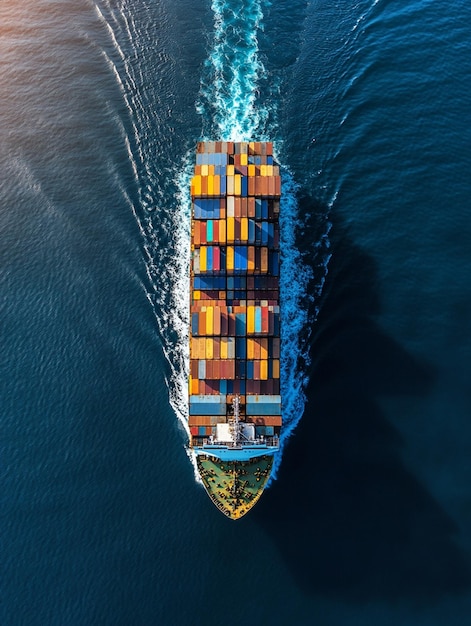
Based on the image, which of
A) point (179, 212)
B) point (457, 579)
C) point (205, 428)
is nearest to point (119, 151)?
point (179, 212)

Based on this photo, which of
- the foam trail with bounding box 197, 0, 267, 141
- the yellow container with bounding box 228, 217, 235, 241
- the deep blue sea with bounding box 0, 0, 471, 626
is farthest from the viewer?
the foam trail with bounding box 197, 0, 267, 141

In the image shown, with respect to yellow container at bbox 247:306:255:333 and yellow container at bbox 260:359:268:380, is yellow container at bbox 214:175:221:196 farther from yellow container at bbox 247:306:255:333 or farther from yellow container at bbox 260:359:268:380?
yellow container at bbox 260:359:268:380

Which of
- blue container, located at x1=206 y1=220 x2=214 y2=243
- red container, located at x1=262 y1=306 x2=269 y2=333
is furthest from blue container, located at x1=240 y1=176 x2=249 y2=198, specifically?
red container, located at x1=262 y1=306 x2=269 y2=333

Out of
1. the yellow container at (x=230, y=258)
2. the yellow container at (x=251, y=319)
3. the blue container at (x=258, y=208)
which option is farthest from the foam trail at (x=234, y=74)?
the yellow container at (x=251, y=319)

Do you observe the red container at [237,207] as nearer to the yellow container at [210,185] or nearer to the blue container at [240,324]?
the yellow container at [210,185]

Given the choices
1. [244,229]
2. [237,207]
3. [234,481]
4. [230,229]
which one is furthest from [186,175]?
[234,481]

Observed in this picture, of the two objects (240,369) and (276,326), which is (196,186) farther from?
(240,369)
